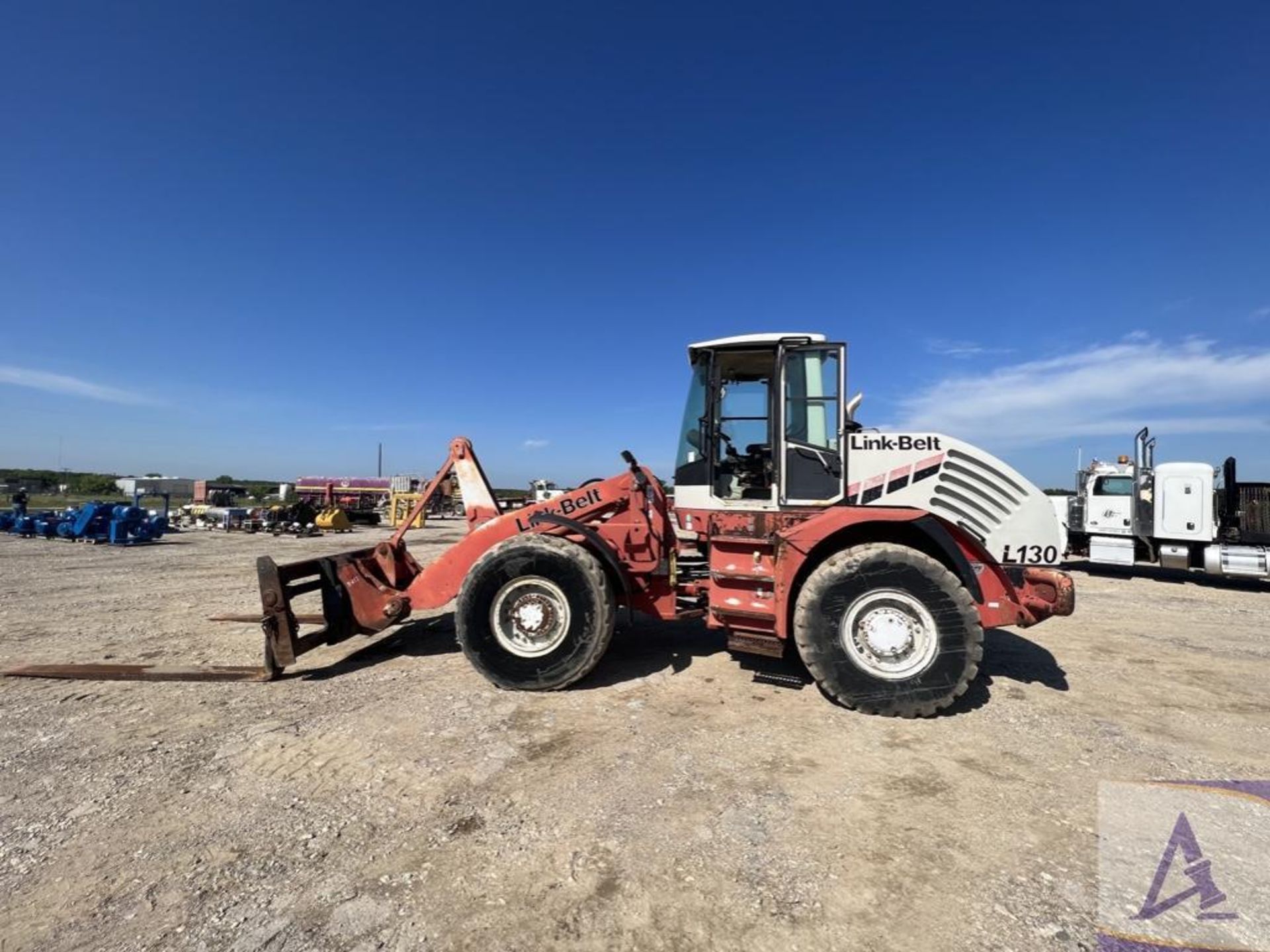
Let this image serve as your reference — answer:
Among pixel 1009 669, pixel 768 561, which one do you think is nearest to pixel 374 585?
pixel 768 561

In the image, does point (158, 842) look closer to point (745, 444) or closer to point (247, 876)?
point (247, 876)

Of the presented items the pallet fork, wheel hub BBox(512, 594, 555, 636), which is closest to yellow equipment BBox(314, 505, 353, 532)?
the pallet fork

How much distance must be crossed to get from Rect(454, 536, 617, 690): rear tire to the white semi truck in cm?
1397

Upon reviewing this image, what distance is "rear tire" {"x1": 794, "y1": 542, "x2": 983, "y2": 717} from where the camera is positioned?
4.42 m

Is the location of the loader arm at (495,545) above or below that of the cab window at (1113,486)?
below

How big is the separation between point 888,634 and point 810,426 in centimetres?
190

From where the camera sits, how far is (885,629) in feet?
14.9

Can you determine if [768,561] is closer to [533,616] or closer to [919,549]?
[919,549]

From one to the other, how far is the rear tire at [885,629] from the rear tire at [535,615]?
5.70 feet

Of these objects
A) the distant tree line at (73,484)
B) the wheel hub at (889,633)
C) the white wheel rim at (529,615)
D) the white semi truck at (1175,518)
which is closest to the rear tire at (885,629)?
the wheel hub at (889,633)

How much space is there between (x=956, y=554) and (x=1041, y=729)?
1380 millimetres

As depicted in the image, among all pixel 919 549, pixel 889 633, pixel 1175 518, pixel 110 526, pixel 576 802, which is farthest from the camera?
pixel 110 526

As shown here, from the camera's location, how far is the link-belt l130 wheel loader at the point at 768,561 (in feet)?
14.9

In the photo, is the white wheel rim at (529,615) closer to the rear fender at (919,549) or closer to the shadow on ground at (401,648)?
the shadow on ground at (401,648)
